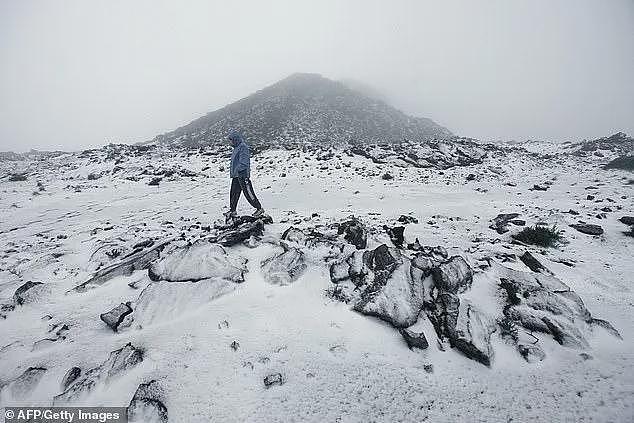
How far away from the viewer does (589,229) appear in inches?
262

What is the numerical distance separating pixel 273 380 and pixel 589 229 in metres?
7.58

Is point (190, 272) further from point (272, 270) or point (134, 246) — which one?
point (134, 246)

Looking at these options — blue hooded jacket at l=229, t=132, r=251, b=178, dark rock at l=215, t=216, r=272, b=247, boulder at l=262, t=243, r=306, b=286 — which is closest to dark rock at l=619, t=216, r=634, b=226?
boulder at l=262, t=243, r=306, b=286

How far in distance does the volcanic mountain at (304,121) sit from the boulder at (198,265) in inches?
1166

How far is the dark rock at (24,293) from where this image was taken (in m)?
4.08

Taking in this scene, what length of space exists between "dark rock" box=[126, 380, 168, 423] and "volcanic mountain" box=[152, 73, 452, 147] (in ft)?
104

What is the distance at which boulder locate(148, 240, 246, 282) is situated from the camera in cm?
438

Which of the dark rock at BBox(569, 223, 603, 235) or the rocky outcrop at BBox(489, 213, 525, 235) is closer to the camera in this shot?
the dark rock at BBox(569, 223, 603, 235)

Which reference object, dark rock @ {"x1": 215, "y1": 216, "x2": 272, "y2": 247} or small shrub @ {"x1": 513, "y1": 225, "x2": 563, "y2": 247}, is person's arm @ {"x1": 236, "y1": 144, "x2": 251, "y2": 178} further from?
small shrub @ {"x1": 513, "y1": 225, "x2": 563, "y2": 247}

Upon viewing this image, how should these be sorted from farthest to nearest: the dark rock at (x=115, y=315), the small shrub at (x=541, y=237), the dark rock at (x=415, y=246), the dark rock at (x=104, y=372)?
the small shrub at (x=541, y=237) → the dark rock at (x=415, y=246) → the dark rock at (x=115, y=315) → the dark rock at (x=104, y=372)

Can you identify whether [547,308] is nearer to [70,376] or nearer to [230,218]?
[70,376]

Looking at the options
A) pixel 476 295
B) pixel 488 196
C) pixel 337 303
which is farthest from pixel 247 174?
pixel 488 196

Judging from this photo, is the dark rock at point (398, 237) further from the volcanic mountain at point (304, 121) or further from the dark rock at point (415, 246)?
the volcanic mountain at point (304, 121)

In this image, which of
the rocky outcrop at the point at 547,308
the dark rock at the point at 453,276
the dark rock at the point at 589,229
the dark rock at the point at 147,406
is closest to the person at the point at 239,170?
the dark rock at the point at 453,276
